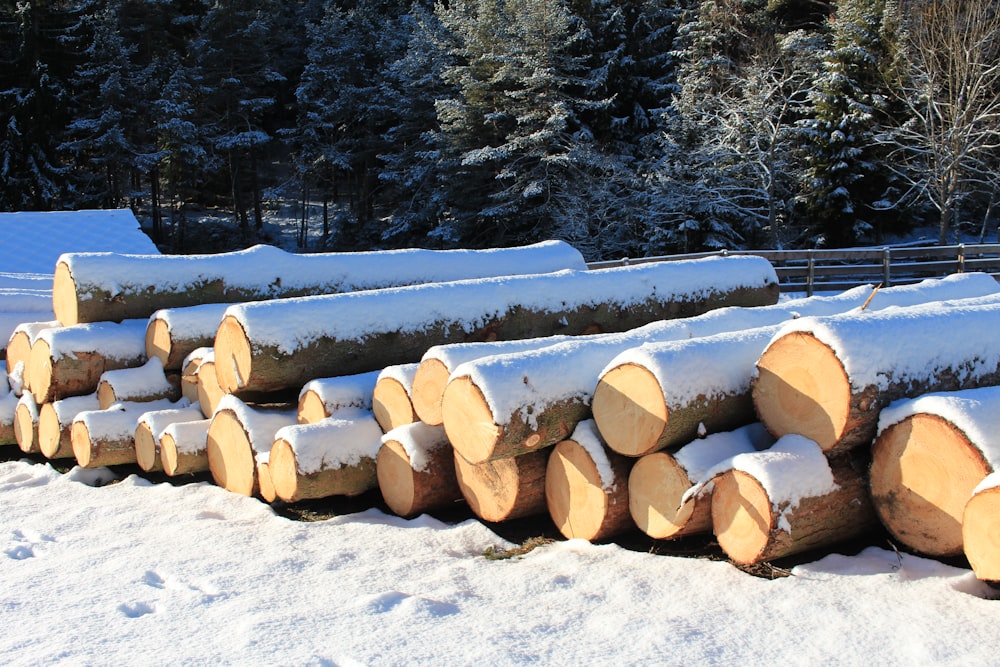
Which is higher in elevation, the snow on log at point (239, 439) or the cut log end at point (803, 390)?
the cut log end at point (803, 390)

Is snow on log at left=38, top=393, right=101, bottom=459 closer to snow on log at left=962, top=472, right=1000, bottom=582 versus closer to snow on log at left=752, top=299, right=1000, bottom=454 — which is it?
snow on log at left=752, top=299, right=1000, bottom=454

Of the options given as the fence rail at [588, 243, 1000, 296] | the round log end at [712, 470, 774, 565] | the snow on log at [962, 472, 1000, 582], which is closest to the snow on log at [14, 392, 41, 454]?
the round log end at [712, 470, 774, 565]

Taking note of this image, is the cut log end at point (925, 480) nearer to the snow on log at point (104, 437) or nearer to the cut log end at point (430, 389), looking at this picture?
the cut log end at point (430, 389)

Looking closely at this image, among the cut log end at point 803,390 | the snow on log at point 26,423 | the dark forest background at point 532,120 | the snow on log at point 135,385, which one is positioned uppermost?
the dark forest background at point 532,120

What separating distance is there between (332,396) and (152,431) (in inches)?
59.9

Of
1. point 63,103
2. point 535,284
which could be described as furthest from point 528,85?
point 535,284

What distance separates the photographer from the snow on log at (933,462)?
3291 millimetres

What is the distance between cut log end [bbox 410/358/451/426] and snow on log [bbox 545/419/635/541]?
28.2 inches

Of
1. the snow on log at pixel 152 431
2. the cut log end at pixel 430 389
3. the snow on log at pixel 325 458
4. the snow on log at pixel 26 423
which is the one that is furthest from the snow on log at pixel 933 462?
the snow on log at pixel 26 423

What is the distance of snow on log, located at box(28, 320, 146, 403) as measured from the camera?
609 centimetres

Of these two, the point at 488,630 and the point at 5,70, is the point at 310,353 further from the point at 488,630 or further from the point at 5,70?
the point at 5,70

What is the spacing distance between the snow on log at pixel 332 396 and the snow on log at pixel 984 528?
11.1ft

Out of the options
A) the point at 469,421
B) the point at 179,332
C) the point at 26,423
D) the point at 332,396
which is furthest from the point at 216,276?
the point at 469,421

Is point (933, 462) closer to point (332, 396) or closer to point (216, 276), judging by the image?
point (332, 396)
